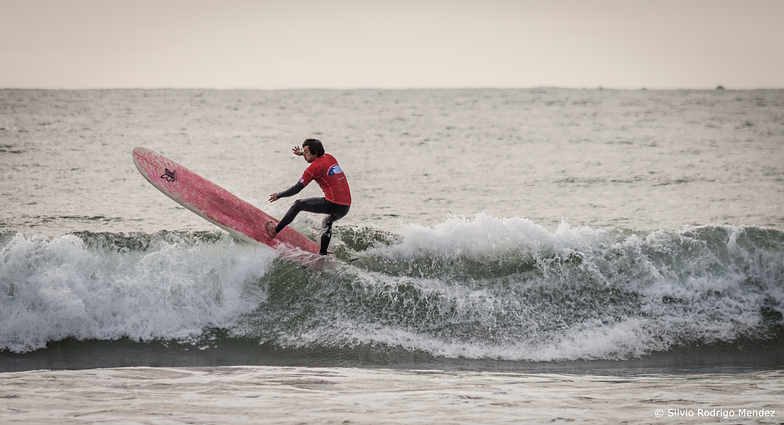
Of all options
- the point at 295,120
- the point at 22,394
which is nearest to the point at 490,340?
the point at 22,394

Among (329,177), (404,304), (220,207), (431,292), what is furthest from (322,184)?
(431,292)

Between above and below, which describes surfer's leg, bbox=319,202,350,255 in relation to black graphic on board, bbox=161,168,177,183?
below

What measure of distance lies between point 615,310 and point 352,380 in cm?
399

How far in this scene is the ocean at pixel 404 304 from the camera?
4.18m

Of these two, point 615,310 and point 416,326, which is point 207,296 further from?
point 615,310

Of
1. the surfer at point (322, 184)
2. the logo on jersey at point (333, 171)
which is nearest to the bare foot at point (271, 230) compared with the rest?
the surfer at point (322, 184)

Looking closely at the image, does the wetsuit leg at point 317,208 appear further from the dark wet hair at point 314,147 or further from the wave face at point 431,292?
the wave face at point 431,292

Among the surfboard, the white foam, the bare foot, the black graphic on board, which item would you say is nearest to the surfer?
the bare foot

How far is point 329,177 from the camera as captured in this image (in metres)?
7.07

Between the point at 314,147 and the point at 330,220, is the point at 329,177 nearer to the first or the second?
the point at 314,147

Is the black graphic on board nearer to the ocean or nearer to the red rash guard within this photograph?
the ocean

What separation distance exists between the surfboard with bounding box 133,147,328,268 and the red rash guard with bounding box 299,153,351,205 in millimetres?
1066

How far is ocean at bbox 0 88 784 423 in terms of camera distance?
13.7 ft

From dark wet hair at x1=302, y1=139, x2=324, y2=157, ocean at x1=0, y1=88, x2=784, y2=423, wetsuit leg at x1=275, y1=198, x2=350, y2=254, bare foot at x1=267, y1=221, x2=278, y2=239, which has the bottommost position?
ocean at x1=0, y1=88, x2=784, y2=423
